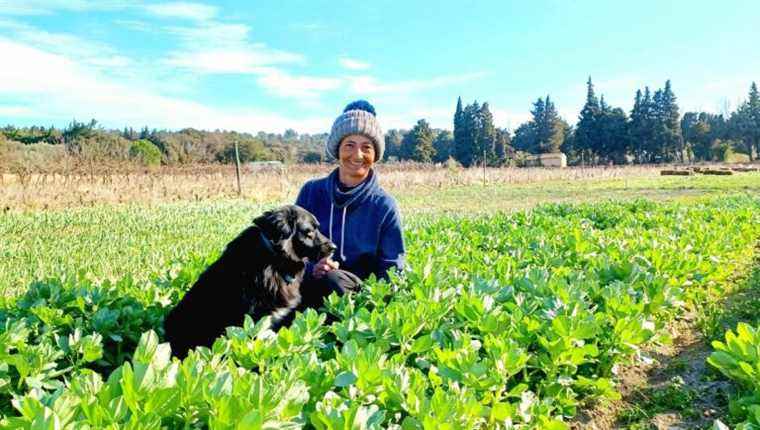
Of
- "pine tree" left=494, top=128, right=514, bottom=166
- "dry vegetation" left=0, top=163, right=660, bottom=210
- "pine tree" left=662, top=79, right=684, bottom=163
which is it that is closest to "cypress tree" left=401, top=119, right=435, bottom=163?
"pine tree" left=494, top=128, right=514, bottom=166

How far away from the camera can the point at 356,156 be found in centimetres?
445

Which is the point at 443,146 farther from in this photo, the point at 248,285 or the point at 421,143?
the point at 248,285

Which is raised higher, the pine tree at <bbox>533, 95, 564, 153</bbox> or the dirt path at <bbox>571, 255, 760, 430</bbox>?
the pine tree at <bbox>533, 95, 564, 153</bbox>

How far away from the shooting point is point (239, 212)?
14.7 metres

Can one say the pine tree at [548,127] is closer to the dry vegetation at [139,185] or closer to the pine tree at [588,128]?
the pine tree at [588,128]

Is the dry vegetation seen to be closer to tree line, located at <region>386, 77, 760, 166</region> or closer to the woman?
the woman

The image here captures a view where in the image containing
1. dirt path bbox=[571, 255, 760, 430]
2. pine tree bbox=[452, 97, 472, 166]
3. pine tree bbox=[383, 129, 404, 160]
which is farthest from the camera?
pine tree bbox=[383, 129, 404, 160]

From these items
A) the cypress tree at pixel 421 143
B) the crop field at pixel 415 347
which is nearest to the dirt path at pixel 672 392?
the crop field at pixel 415 347

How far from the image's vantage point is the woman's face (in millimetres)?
4457

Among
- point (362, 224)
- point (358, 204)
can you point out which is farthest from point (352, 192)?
point (362, 224)

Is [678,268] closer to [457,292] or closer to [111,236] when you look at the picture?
[457,292]

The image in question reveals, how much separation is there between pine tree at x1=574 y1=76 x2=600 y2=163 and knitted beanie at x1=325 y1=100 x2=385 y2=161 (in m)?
73.1

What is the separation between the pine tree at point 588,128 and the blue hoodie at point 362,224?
7337 cm

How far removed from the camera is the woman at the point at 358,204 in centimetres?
434
